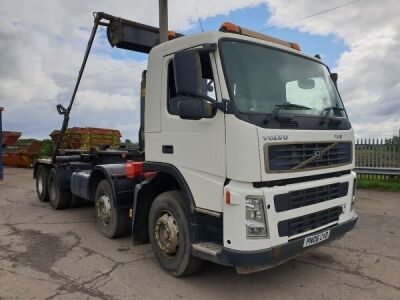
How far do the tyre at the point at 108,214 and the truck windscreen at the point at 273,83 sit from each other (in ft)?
9.76

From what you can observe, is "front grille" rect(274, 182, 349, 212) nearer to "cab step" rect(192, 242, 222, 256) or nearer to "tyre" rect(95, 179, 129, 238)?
"cab step" rect(192, 242, 222, 256)

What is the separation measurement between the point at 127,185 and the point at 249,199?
2800mm

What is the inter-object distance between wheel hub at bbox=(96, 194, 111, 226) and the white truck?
121 centimetres

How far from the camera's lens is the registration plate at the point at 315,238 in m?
4.08

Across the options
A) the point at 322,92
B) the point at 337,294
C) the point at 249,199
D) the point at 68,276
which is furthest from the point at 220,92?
the point at 68,276

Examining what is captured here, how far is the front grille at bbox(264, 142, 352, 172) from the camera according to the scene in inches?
151

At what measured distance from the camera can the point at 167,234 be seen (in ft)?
15.3

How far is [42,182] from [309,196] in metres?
7.67

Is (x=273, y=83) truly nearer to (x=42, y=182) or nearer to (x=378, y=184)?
(x=42, y=182)

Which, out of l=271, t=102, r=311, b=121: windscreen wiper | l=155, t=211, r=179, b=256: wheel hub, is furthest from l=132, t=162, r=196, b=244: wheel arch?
l=271, t=102, r=311, b=121: windscreen wiper

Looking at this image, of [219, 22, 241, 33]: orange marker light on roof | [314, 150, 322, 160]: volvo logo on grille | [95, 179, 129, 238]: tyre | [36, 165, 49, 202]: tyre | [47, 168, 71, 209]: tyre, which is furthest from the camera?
[36, 165, 49, 202]: tyre

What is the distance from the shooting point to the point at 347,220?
4742 millimetres

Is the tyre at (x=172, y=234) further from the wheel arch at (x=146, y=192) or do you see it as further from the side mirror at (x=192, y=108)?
the side mirror at (x=192, y=108)

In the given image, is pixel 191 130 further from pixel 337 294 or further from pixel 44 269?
pixel 44 269
